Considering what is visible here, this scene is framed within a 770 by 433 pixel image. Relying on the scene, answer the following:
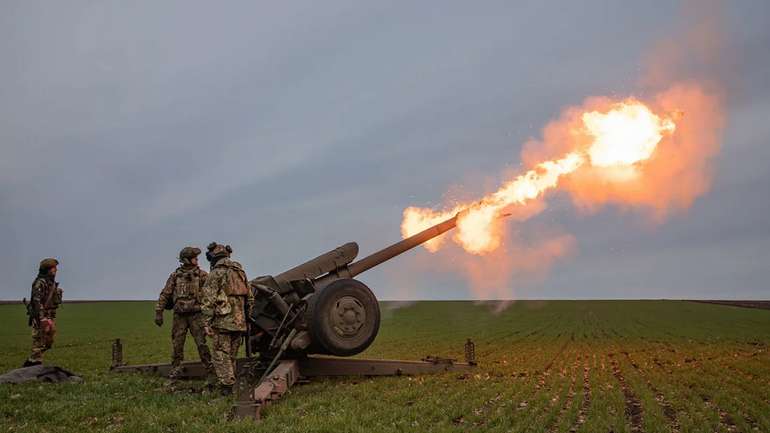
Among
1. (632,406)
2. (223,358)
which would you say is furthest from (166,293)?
(632,406)

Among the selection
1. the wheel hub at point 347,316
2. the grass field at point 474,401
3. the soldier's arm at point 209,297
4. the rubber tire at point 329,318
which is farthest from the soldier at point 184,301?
the wheel hub at point 347,316

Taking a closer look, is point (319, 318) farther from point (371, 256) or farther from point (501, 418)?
point (501, 418)

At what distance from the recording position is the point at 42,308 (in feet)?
49.2

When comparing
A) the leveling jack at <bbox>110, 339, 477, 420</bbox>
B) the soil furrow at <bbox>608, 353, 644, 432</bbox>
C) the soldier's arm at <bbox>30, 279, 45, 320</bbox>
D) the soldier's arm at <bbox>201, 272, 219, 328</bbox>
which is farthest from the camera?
the soldier's arm at <bbox>30, 279, 45, 320</bbox>

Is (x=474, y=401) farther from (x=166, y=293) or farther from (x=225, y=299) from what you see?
(x=166, y=293)

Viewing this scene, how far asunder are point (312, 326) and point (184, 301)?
9.76 feet

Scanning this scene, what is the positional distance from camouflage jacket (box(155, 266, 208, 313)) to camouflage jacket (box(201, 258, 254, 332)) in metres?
1.76

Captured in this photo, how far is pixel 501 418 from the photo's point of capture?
1008 centimetres

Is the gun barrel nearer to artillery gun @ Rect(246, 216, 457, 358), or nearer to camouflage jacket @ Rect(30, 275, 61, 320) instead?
artillery gun @ Rect(246, 216, 457, 358)

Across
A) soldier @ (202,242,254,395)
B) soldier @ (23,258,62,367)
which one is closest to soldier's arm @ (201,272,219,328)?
soldier @ (202,242,254,395)

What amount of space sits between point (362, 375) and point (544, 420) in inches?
210

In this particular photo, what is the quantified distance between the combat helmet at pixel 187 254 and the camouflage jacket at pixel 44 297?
337 cm

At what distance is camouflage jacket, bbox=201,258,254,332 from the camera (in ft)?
40.1

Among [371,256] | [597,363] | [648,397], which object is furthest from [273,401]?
[597,363]
